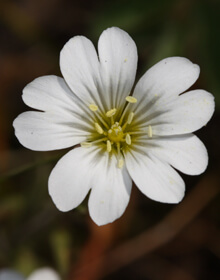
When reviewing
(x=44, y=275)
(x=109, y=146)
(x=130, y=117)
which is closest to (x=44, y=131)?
(x=109, y=146)

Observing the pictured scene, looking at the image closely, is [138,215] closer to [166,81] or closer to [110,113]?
[110,113]

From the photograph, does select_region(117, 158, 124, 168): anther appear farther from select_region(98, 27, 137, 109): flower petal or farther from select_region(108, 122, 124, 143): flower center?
select_region(98, 27, 137, 109): flower petal

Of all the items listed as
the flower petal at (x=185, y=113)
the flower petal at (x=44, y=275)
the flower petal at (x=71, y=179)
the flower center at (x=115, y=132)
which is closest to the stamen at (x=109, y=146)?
the flower center at (x=115, y=132)

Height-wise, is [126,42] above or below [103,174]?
above

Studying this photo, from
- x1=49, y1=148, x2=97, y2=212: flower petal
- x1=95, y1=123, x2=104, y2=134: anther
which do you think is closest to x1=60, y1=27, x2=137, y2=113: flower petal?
x1=95, y1=123, x2=104, y2=134: anther

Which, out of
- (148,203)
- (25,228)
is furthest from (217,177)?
(25,228)

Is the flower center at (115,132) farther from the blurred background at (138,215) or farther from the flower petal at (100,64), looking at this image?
the blurred background at (138,215)

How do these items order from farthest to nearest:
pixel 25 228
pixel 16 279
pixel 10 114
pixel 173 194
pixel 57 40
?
pixel 57 40, pixel 10 114, pixel 25 228, pixel 16 279, pixel 173 194

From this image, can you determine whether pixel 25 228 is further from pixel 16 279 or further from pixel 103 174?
pixel 103 174
